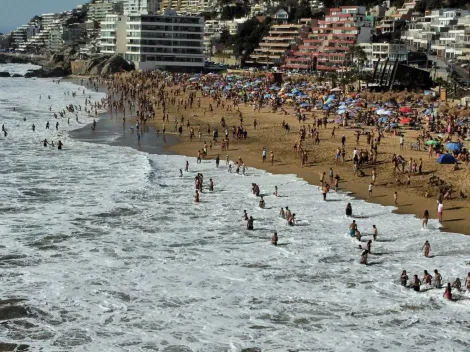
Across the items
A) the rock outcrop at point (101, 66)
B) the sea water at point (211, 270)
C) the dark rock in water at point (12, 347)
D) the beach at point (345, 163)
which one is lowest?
the dark rock in water at point (12, 347)

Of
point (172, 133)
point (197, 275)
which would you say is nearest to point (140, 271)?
point (197, 275)

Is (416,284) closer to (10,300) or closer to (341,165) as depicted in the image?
(10,300)

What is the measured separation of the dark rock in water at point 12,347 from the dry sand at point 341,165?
14587mm

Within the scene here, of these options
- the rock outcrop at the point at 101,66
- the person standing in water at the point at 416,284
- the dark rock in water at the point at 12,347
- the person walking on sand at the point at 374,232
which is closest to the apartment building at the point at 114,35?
the rock outcrop at the point at 101,66

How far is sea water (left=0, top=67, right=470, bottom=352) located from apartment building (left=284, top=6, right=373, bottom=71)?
243 ft

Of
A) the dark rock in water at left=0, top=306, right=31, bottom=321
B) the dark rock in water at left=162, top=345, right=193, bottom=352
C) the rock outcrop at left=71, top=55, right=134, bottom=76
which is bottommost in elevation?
the dark rock in water at left=162, top=345, right=193, bottom=352

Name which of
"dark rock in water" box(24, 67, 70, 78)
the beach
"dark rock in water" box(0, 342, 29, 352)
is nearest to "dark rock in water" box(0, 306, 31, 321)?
"dark rock in water" box(0, 342, 29, 352)

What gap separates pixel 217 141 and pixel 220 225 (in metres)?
18.1

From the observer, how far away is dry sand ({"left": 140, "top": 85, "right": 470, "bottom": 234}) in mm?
25983

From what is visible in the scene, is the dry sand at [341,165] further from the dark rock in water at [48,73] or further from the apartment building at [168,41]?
the dark rock in water at [48,73]

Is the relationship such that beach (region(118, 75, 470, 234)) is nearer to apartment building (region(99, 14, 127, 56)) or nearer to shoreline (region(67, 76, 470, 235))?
shoreline (region(67, 76, 470, 235))

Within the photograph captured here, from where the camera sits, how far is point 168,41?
11512cm

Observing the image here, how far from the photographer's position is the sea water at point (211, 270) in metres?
15.2

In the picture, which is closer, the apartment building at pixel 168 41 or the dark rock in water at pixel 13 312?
the dark rock in water at pixel 13 312
